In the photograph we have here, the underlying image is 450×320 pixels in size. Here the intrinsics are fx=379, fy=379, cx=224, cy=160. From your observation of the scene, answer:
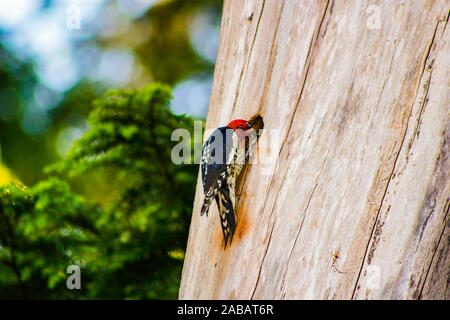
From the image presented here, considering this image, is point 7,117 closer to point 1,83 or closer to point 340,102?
point 1,83

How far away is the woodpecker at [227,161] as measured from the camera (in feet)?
5.04

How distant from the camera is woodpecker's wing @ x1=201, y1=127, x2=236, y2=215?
5.06 ft

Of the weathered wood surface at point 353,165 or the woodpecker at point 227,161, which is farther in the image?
the woodpecker at point 227,161

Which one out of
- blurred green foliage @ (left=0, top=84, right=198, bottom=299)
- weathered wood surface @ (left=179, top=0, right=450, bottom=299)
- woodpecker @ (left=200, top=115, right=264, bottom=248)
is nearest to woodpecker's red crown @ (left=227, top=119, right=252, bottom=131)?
woodpecker @ (left=200, top=115, right=264, bottom=248)

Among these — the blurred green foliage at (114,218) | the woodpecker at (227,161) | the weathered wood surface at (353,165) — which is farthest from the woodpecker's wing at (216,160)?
the blurred green foliage at (114,218)

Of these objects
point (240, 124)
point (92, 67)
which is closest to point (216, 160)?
point (240, 124)

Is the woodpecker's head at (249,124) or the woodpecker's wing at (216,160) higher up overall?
the woodpecker's head at (249,124)

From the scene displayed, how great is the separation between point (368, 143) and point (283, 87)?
40 cm

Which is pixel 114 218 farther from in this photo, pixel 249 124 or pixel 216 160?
pixel 249 124

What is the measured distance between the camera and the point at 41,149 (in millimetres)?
4188

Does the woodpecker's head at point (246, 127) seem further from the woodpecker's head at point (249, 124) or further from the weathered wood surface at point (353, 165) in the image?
the weathered wood surface at point (353, 165)

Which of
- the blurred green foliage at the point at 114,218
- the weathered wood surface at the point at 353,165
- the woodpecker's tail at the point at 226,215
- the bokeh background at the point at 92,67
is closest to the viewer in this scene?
the weathered wood surface at the point at 353,165

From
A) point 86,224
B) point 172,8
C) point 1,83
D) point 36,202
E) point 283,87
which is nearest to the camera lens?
point 283,87
